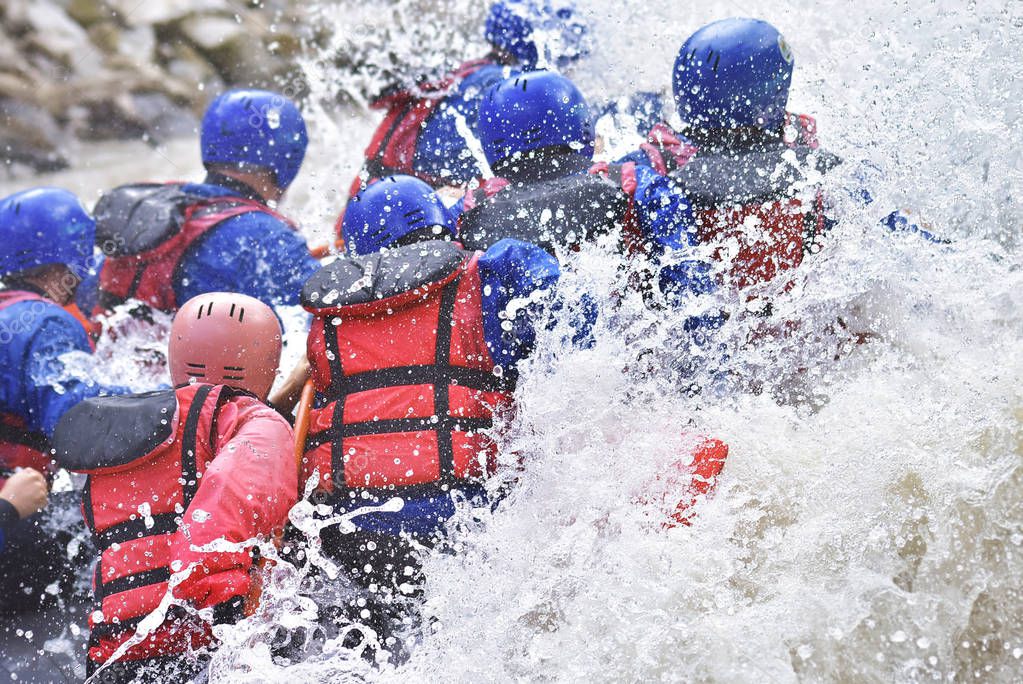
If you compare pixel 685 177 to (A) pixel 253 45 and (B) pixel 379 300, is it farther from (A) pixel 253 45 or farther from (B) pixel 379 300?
(A) pixel 253 45

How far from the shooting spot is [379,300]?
128 inches

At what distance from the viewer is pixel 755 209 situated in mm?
3740

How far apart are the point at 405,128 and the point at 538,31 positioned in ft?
3.49

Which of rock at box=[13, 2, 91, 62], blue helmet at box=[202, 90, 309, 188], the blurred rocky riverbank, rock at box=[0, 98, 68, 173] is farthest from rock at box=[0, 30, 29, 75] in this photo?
blue helmet at box=[202, 90, 309, 188]

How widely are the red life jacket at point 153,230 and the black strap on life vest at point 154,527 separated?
1.93 m

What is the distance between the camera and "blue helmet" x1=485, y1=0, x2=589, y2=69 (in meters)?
6.10

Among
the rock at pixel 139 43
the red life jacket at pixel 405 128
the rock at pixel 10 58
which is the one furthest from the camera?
the rock at pixel 139 43

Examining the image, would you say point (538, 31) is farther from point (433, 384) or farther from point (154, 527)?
point (154, 527)

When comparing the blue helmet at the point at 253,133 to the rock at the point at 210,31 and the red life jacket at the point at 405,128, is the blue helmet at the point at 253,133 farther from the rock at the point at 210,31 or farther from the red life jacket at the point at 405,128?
the rock at the point at 210,31

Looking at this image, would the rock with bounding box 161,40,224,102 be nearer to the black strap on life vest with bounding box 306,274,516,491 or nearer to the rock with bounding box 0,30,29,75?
the rock with bounding box 0,30,29,75

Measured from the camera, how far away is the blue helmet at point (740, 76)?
3.84 meters

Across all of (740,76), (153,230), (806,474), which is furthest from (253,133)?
(806,474)

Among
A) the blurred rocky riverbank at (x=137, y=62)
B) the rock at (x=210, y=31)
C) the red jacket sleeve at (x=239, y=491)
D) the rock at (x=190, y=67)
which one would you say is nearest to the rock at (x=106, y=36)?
the blurred rocky riverbank at (x=137, y=62)

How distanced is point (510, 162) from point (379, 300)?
1.02m
